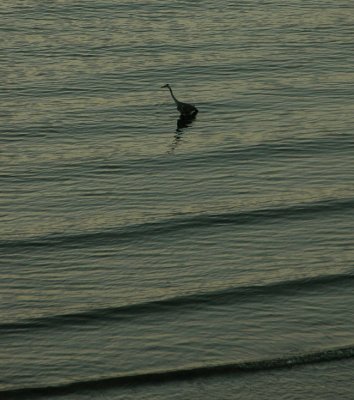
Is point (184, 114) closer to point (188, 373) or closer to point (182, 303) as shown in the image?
point (182, 303)

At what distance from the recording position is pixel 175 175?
2539 cm

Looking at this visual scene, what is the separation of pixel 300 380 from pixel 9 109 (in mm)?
16943

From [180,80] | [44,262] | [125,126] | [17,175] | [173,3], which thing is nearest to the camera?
[44,262]

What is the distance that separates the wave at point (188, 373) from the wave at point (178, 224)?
5971mm

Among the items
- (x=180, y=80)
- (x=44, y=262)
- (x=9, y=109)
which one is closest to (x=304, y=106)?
(x=180, y=80)

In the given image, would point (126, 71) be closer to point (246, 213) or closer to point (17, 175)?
point (17, 175)

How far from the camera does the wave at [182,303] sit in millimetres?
17469

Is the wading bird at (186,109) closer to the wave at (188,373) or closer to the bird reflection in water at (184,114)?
the bird reflection in water at (184,114)

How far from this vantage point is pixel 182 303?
18.2 meters

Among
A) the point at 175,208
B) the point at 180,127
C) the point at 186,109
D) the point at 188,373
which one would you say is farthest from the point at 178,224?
the point at 186,109

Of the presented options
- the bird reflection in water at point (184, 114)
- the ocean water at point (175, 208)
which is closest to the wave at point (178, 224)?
the ocean water at point (175, 208)

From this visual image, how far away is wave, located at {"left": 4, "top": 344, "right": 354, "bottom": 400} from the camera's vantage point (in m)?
15.1

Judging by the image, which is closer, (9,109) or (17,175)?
(17,175)

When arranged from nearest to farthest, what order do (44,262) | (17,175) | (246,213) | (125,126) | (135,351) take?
(135,351) → (44,262) → (246,213) → (17,175) → (125,126)
